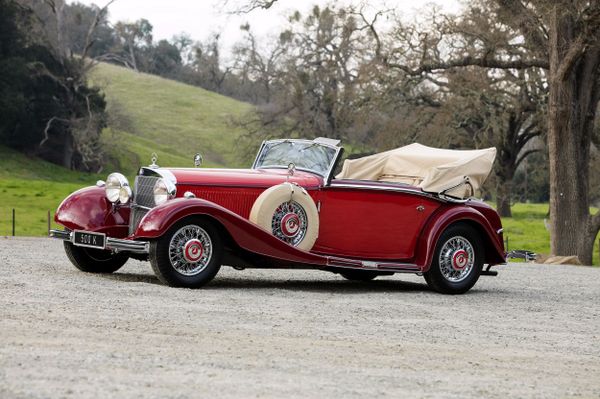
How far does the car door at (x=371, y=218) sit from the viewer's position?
40.7 feet

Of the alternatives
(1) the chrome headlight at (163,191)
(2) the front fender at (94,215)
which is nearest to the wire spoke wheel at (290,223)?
(1) the chrome headlight at (163,191)

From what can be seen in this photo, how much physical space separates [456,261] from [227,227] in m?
3.32

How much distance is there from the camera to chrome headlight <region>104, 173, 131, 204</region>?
40.3ft

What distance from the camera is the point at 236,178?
A: 12.1 metres

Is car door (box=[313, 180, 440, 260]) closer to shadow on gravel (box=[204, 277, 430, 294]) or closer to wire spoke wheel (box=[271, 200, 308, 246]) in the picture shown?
wire spoke wheel (box=[271, 200, 308, 246])

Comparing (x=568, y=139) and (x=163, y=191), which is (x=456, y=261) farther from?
(x=568, y=139)

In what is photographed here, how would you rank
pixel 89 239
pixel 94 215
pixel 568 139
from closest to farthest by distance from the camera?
pixel 89 239
pixel 94 215
pixel 568 139

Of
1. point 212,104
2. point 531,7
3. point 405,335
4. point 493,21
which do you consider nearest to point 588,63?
point 531,7

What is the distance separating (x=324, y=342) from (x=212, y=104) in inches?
3534

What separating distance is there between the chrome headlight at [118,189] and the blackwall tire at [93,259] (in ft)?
2.84

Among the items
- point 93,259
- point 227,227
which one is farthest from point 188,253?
point 93,259

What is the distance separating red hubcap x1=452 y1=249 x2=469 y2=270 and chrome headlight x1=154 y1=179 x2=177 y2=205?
149 inches

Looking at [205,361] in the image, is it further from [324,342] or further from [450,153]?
[450,153]

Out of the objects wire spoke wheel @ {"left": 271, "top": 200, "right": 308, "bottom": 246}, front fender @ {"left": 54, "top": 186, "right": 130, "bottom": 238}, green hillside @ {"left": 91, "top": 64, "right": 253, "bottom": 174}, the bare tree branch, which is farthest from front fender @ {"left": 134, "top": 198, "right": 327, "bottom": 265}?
green hillside @ {"left": 91, "top": 64, "right": 253, "bottom": 174}
